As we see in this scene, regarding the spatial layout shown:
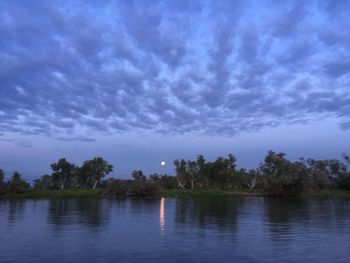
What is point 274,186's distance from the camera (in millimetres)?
108875

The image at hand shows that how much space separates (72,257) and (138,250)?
12.8 ft

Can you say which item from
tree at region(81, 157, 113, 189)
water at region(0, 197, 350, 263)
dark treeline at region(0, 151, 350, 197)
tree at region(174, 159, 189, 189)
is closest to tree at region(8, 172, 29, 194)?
dark treeline at region(0, 151, 350, 197)

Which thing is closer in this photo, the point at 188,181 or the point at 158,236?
the point at 158,236

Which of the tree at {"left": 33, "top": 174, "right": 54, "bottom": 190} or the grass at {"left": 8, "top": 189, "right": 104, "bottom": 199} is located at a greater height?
the tree at {"left": 33, "top": 174, "right": 54, "bottom": 190}

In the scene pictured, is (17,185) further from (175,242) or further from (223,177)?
(175,242)

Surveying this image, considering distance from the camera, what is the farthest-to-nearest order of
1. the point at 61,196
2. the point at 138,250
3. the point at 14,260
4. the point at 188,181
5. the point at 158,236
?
the point at 188,181, the point at 61,196, the point at 158,236, the point at 138,250, the point at 14,260

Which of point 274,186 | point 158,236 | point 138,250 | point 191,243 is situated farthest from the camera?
point 274,186

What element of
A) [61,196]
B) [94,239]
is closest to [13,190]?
[61,196]

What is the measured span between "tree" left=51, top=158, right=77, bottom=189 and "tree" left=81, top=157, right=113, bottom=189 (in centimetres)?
417

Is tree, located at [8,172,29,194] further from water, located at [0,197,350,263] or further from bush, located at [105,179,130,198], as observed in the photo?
water, located at [0,197,350,263]

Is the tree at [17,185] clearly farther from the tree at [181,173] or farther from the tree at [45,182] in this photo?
the tree at [181,173]

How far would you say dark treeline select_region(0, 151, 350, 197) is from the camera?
108000mm

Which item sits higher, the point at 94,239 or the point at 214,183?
the point at 214,183

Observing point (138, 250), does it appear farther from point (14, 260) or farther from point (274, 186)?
point (274, 186)
